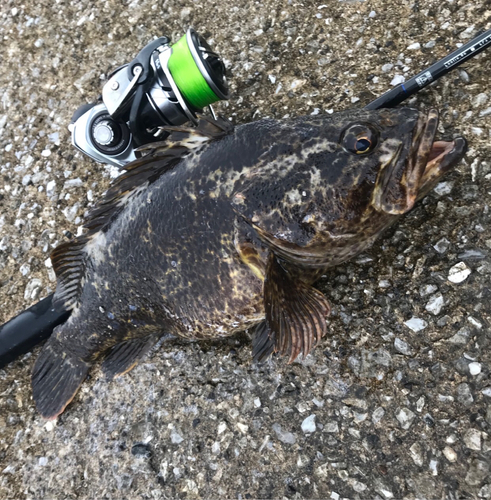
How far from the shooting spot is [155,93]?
8.98 feet

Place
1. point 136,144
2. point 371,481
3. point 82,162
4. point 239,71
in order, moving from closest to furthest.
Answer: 1. point 371,481
2. point 136,144
3. point 239,71
4. point 82,162

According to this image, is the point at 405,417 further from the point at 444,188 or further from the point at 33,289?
the point at 33,289

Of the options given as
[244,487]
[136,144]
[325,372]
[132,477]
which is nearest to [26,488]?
[132,477]

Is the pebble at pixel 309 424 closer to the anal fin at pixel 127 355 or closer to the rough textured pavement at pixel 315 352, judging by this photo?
the rough textured pavement at pixel 315 352

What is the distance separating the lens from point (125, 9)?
169 inches

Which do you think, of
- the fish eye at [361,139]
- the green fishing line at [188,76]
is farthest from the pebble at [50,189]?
the fish eye at [361,139]

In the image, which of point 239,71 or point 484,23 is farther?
point 239,71

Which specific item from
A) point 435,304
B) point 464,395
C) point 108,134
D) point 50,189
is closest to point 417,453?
point 464,395

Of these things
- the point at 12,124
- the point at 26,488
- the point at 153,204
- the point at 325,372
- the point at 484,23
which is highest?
the point at 12,124

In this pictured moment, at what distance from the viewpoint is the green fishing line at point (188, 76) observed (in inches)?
103

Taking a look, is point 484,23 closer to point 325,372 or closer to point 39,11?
point 325,372

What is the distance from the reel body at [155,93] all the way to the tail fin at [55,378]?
5.08 ft

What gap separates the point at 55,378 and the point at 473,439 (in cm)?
282

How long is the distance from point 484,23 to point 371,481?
9.90 ft
